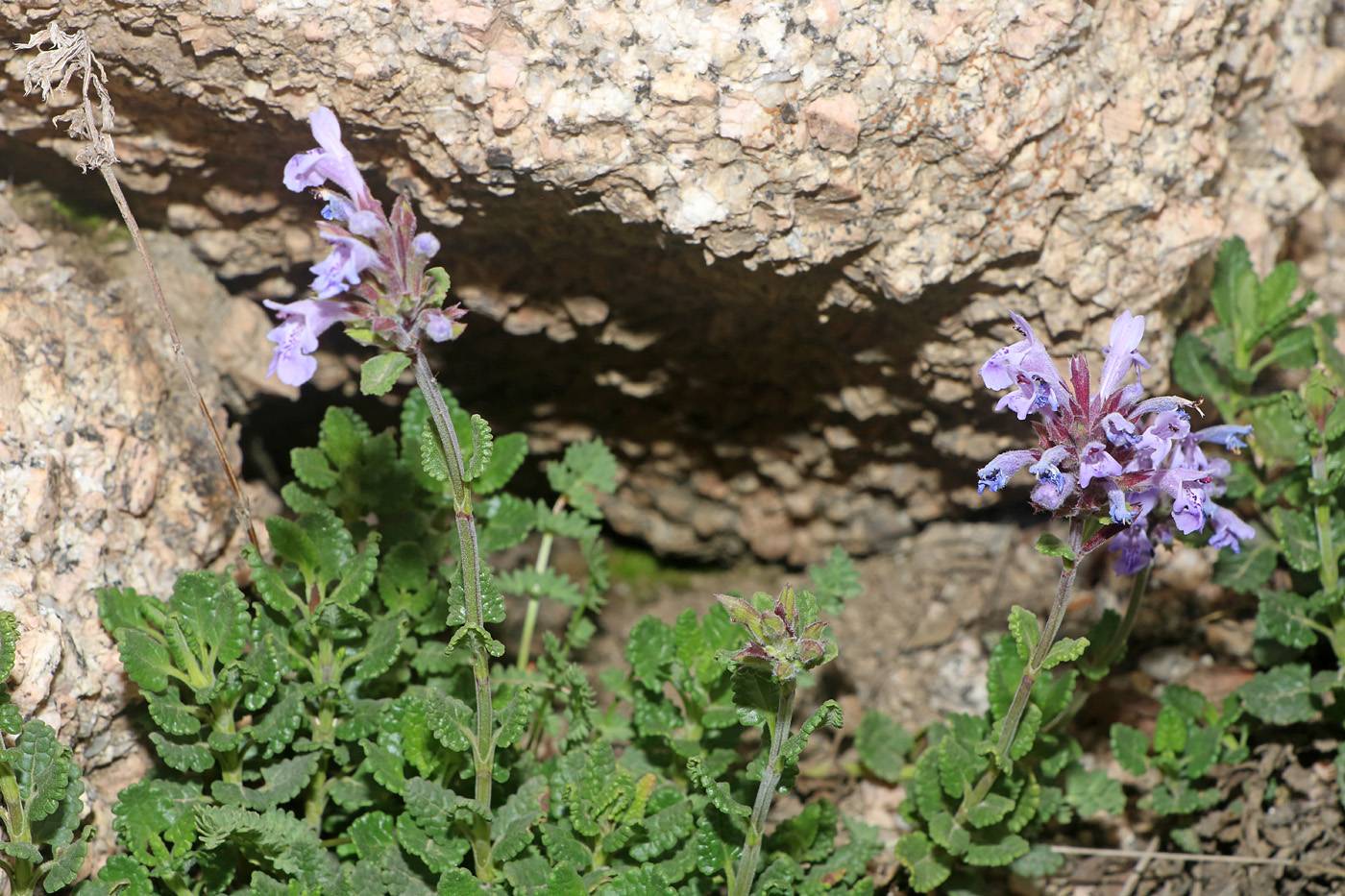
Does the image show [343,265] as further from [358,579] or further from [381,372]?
[358,579]

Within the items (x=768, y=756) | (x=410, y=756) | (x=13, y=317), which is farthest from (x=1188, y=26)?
(x=13, y=317)

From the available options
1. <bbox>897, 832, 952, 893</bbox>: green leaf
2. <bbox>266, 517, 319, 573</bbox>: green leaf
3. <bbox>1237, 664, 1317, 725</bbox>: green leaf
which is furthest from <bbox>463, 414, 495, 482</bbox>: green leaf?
<bbox>1237, 664, 1317, 725</bbox>: green leaf

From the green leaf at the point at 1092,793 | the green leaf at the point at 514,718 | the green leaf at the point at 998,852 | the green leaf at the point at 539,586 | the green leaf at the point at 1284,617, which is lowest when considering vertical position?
the green leaf at the point at 1092,793

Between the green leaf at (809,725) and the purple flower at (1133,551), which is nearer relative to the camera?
the green leaf at (809,725)

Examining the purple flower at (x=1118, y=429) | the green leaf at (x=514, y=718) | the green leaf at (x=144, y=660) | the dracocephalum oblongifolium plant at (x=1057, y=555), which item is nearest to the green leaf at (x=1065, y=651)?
the dracocephalum oblongifolium plant at (x=1057, y=555)

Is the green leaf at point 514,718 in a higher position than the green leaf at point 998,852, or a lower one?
higher

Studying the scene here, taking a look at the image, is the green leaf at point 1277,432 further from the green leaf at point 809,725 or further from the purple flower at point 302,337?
the purple flower at point 302,337
